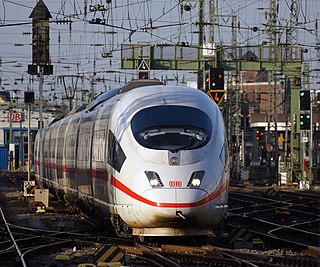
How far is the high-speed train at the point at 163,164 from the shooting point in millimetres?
14953

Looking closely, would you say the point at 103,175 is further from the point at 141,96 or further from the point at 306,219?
the point at 306,219

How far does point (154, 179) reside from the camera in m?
15.1

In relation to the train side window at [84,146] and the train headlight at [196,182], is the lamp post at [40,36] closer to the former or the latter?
the train side window at [84,146]

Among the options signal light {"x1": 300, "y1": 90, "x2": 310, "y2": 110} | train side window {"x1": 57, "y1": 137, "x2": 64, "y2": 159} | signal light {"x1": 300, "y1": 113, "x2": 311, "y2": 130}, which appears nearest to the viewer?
train side window {"x1": 57, "y1": 137, "x2": 64, "y2": 159}

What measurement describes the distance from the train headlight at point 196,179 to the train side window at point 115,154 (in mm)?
1601

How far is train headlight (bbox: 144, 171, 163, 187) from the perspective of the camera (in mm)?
15000

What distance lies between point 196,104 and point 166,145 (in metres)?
1.46

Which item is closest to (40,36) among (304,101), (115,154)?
(304,101)

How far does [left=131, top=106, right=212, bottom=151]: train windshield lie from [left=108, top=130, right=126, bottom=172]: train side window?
513 millimetres

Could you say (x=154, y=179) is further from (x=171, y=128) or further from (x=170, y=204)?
(x=171, y=128)

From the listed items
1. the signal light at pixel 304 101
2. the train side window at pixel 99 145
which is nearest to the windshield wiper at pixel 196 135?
the train side window at pixel 99 145

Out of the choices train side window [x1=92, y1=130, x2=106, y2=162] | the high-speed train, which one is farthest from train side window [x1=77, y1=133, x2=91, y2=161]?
the high-speed train

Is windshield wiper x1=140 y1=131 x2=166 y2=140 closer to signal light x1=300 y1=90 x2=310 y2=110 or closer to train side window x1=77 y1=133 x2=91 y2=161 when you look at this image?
train side window x1=77 y1=133 x2=91 y2=161

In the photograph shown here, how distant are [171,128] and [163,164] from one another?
95cm
